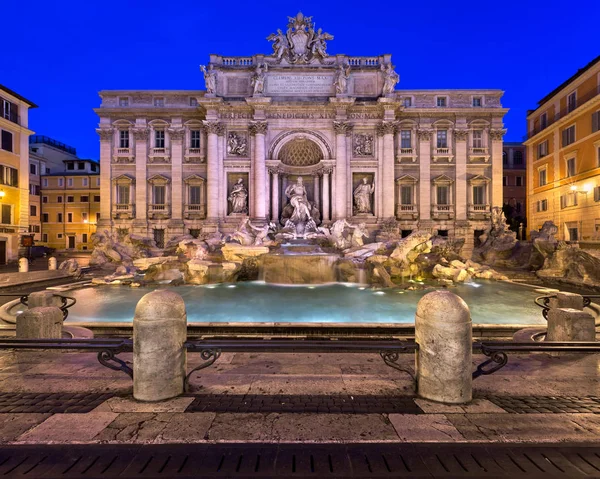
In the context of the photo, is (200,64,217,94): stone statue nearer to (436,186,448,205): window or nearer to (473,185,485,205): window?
(436,186,448,205): window

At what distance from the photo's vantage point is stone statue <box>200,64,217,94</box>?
24.1 metres

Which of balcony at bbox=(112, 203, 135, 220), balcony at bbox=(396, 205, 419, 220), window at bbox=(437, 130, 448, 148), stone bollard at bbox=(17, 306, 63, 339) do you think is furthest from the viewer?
balcony at bbox=(112, 203, 135, 220)

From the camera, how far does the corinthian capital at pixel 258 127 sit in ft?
79.1

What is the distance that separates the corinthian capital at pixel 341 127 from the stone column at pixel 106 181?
1881 cm

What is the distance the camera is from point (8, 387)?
3.78m

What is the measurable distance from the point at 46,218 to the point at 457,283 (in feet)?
161

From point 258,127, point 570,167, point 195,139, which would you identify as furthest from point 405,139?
point 195,139

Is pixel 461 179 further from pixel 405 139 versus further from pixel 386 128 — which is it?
pixel 386 128

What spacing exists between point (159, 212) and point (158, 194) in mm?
1575

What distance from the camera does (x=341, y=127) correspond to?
2422 centimetres

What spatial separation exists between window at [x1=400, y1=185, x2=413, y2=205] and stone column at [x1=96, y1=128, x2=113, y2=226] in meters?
24.7

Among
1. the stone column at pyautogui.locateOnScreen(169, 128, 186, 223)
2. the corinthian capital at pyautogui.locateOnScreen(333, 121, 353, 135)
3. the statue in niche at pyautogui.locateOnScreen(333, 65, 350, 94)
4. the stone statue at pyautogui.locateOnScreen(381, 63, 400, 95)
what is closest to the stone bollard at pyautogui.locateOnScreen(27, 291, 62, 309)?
the stone column at pyautogui.locateOnScreen(169, 128, 186, 223)

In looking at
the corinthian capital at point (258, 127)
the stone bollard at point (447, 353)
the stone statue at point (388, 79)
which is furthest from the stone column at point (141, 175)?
the stone bollard at point (447, 353)

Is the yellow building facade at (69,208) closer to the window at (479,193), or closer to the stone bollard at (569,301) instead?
the window at (479,193)
